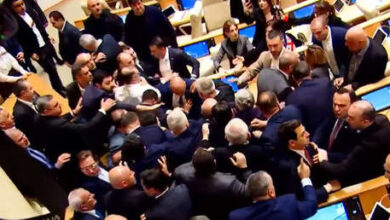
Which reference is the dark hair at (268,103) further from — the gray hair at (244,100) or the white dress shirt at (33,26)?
the white dress shirt at (33,26)

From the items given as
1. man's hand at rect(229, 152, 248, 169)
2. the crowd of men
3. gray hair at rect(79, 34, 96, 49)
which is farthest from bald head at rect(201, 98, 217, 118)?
gray hair at rect(79, 34, 96, 49)

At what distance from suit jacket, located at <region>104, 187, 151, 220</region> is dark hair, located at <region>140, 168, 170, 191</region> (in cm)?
16

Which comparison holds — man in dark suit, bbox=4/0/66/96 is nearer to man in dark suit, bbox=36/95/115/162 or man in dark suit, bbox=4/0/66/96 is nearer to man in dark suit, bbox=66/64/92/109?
man in dark suit, bbox=66/64/92/109

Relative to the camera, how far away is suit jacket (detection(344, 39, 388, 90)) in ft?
15.3

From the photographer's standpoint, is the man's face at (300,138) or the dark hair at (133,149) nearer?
the man's face at (300,138)

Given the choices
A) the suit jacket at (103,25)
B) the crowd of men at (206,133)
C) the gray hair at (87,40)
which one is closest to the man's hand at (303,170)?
the crowd of men at (206,133)

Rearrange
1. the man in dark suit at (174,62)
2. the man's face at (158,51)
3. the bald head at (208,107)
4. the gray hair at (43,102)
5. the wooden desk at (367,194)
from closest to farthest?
the wooden desk at (367,194), the bald head at (208,107), the gray hair at (43,102), the man's face at (158,51), the man in dark suit at (174,62)

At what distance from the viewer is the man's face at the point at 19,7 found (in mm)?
6842

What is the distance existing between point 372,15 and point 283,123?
248cm

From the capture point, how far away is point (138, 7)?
20.4ft

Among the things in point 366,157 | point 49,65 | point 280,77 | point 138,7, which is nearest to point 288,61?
point 280,77

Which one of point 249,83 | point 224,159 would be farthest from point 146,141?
point 249,83

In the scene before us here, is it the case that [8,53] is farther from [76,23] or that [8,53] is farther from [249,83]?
[249,83]

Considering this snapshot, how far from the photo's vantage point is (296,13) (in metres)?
6.50
